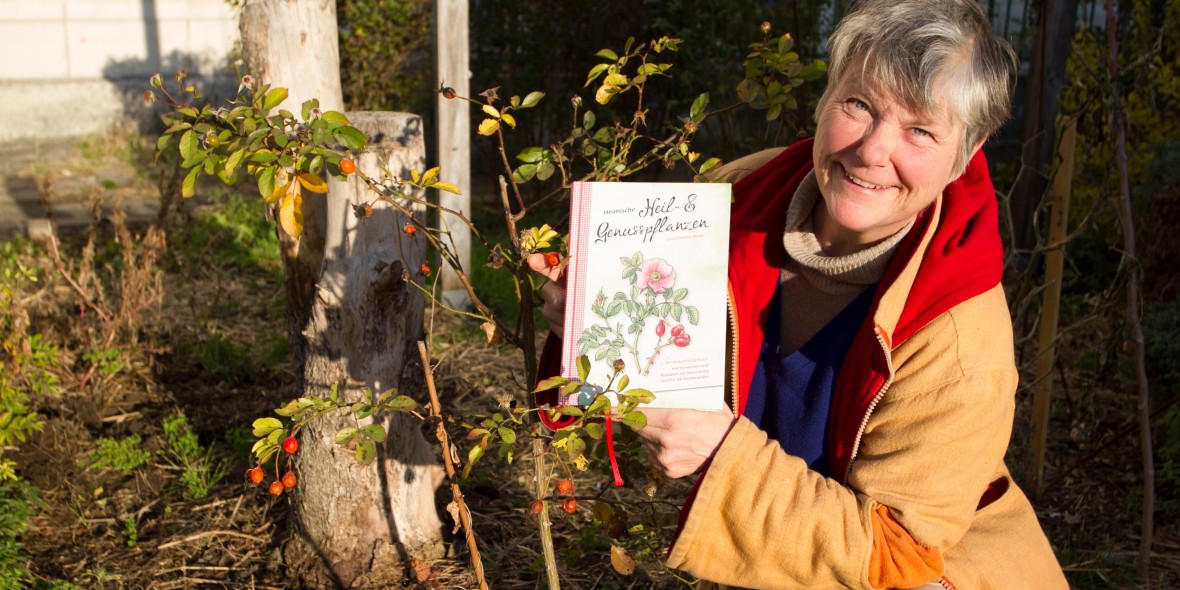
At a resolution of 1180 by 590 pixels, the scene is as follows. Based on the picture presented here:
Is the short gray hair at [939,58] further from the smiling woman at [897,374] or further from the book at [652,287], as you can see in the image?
the book at [652,287]

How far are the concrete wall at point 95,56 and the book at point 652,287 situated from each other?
811cm

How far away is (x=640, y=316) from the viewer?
1789 millimetres

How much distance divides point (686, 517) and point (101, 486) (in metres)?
2.39

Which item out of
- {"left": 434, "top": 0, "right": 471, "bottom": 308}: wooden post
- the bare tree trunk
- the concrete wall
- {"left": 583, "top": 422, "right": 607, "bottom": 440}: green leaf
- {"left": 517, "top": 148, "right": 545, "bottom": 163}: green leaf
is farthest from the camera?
the concrete wall

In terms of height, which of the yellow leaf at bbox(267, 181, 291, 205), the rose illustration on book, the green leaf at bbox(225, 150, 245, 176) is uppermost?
the green leaf at bbox(225, 150, 245, 176)

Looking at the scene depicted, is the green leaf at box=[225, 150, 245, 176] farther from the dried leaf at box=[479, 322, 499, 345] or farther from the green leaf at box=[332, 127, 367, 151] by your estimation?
the dried leaf at box=[479, 322, 499, 345]

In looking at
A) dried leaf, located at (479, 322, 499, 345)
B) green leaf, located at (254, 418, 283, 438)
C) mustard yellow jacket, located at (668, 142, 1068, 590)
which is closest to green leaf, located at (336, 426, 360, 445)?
green leaf, located at (254, 418, 283, 438)

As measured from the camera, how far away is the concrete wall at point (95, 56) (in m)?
8.66

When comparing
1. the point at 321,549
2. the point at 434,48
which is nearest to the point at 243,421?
the point at 321,549

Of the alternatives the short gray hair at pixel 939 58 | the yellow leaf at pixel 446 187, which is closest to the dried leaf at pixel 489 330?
the yellow leaf at pixel 446 187

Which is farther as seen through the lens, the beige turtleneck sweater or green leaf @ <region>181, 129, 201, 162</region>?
the beige turtleneck sweater

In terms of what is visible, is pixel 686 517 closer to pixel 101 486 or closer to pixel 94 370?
pixel 101 486

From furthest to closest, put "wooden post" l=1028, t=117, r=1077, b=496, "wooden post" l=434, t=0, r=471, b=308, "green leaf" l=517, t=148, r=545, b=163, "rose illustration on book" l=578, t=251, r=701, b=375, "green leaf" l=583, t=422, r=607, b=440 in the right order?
"wooden post" l=434, t=0, r=471, b=308 < "wooden post" l=1028, t=117, r=1077, b=496 < "green leaf" l=517, t=148, r=545, b=163 < "rose illustration on book" l=578, t=251, r=701, b=375 < "green leaf" l=583, t=422, r=607, b=440

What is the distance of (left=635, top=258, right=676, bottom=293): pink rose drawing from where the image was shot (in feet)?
5.88
